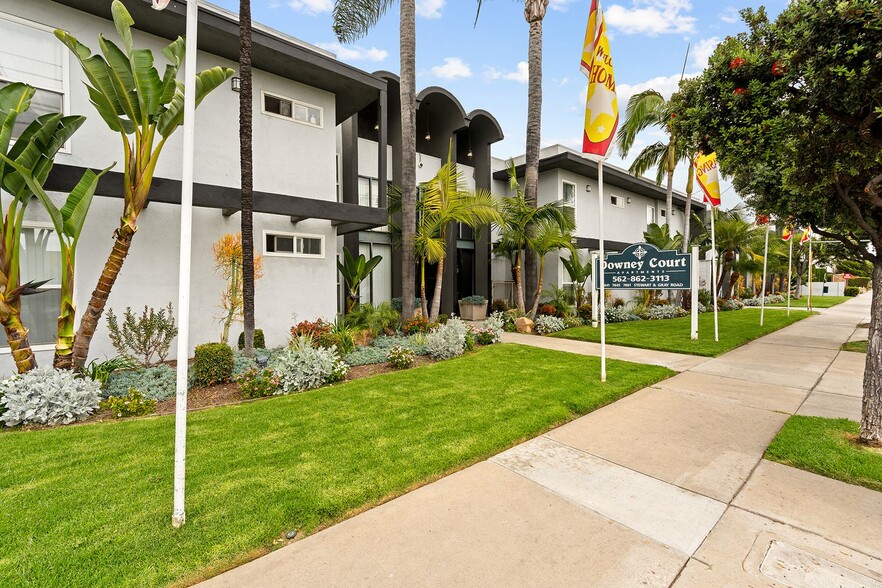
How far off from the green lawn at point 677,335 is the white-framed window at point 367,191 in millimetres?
7732

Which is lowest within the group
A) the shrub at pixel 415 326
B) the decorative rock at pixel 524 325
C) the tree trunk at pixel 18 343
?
the decorative rock at pixel 524 325

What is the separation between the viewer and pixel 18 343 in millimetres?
5074

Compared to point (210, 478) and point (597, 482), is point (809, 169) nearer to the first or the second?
point (597, 482)

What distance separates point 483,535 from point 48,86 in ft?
31.0

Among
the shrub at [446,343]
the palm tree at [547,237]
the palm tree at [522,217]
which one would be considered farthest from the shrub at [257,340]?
the palm tree at [547,237]

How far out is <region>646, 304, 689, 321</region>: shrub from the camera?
16156 mm

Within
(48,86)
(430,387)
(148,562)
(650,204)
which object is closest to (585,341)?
(430,387)

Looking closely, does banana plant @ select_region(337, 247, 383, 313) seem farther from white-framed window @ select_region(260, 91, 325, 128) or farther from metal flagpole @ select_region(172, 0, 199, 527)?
metal flagpole @ select_region(172, 0, 199, 527)

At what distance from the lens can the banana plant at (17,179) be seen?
194 inches

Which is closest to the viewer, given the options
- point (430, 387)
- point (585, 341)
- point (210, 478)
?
point (210, 478)

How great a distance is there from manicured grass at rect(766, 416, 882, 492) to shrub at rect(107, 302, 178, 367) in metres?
9.18

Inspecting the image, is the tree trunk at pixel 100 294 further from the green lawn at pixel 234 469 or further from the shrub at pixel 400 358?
the shrub at pixel 400 358

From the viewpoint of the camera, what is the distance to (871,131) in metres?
3.89

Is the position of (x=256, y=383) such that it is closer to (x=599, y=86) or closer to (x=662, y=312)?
(x=599, y=86)
